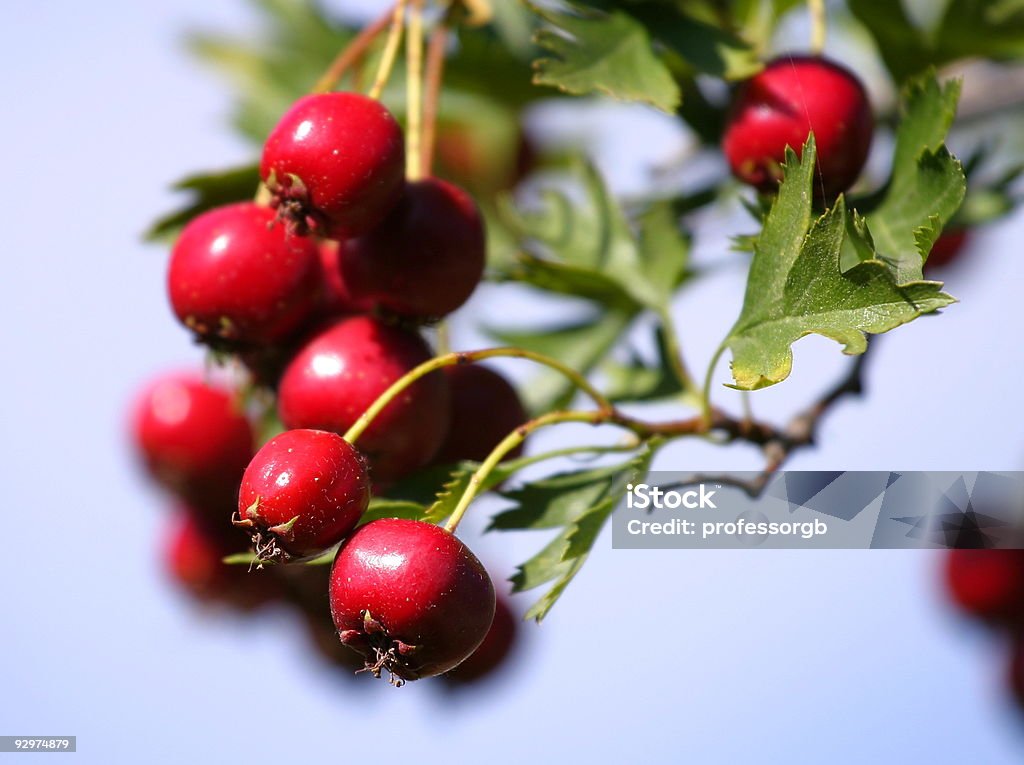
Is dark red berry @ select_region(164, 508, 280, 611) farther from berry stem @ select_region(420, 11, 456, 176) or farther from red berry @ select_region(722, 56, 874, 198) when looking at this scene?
red berry @ select_region(722, 56, 874, 198)

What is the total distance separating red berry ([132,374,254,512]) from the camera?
5.89 feet

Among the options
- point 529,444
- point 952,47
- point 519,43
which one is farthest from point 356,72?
point 952,47

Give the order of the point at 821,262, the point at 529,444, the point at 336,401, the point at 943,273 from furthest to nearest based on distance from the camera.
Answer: the point at 943,273
the point at 529,444
the point at 336,401
the point at 821,262

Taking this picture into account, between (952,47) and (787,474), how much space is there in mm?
589

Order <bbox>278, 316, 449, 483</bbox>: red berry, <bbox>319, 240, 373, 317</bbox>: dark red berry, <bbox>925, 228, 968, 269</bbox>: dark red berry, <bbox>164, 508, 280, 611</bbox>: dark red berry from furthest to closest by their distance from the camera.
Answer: <bbox>925, 228, 968, 269</bbox>: dark red berry < <bbox>164, 508, 280, 611</bbox>: dark red berry < <bbox>319, 240, 373, 317</bbox>: dark red berry < <bbox>278, 316, 449, 483</bbox>: red berry

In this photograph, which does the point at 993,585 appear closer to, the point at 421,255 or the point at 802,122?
the point at 802,122

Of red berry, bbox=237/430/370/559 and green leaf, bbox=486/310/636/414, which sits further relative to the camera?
green leaf, bbox=486/310/636/414

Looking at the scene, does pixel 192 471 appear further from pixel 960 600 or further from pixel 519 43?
pixel 960 600

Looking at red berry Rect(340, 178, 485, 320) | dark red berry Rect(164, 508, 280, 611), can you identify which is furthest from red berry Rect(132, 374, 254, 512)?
red berry Rect(340, 178, 485, 320)

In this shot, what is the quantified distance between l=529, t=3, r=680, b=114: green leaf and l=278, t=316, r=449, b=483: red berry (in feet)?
1.04

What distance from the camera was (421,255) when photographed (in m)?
1.16

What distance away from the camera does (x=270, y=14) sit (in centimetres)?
201

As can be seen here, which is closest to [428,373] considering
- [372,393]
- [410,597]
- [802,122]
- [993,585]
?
[372,393]

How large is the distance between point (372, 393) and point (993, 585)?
1.35 metres
